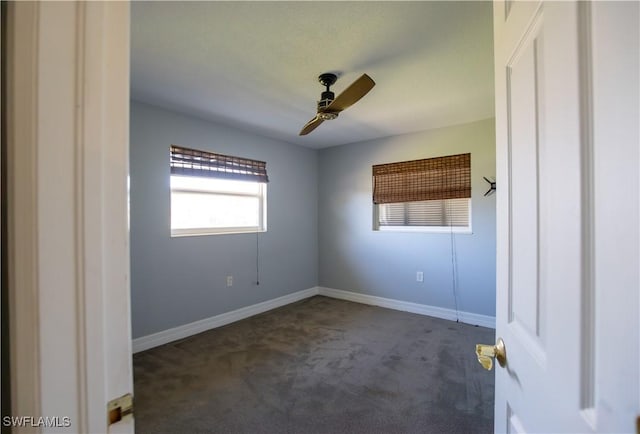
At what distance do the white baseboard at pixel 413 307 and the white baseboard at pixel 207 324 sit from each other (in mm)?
563

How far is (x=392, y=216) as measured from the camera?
14.1ft

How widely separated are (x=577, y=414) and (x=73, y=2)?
107cm

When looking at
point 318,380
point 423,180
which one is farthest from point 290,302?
point 423,180

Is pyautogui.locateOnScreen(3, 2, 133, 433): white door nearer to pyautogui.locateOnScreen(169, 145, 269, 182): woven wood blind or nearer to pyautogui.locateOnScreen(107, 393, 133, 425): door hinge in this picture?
pyautogui.locateOnScreen(107, 393, 133, 425): door hinge

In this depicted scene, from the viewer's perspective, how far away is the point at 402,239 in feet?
13.6

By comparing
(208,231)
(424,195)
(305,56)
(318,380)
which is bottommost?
(318,380)

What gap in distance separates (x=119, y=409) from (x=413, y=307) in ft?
13.0

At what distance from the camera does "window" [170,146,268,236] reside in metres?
3.26

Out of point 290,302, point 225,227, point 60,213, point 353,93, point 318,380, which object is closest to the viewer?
point 60,213

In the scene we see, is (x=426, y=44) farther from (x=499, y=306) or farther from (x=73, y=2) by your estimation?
(x=73, y=2)

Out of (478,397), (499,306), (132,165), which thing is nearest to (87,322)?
(499,306)

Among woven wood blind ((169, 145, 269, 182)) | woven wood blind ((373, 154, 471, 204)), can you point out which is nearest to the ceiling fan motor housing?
woven wood blind ((169, 145, 269, 182))

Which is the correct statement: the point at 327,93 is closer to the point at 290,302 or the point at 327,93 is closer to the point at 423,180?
the point at 423,180

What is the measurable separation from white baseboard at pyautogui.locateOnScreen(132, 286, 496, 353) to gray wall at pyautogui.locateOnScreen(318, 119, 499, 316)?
8 cm
